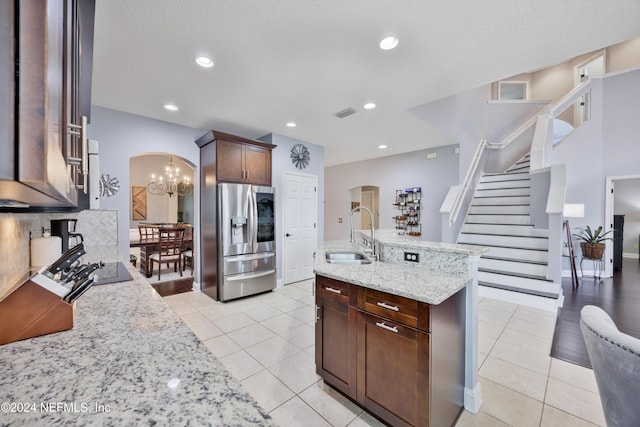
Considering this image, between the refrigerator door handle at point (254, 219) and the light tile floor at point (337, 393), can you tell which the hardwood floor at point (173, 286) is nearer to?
the light tile floor at point (337, 393)

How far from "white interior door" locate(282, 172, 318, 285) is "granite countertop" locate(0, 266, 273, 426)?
3492mm

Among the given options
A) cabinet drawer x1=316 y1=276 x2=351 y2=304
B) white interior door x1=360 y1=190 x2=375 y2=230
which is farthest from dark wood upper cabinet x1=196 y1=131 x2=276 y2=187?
white interior door x1=360 y1=190 x2=375 y2=230

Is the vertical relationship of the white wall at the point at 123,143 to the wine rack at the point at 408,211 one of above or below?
above

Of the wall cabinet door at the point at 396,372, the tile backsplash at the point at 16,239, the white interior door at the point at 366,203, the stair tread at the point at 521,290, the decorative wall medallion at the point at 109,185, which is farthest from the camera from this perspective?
the white interior door at the point at 366,203

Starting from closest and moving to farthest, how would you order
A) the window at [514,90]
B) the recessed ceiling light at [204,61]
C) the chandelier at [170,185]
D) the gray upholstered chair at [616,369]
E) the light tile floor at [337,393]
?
the gray upholstered chair at [616,369] → the light tile floor at [337,393] → the recessed ceiling light at [204,61] → the chandelier at [170,185] → the window at [514,90]

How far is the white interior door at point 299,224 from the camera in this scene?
4520 mm

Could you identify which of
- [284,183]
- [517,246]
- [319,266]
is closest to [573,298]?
[517,246]

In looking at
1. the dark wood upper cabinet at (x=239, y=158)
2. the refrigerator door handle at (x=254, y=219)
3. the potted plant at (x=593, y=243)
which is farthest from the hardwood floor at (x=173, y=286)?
the potted plant at (x=593, y=243)

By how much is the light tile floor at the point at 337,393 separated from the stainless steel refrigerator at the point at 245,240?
39 centimetres

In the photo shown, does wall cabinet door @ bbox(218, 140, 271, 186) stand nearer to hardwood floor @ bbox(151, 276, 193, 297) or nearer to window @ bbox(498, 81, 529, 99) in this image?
hardwood floor @ bbox(151, 276, 193, 297)

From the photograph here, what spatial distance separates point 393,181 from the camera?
6.34m

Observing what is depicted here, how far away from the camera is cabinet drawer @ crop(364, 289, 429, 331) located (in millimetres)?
1344

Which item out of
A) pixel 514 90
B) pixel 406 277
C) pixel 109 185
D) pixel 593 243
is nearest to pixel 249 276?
pixel 109 185

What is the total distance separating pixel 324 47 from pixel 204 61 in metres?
1.06
